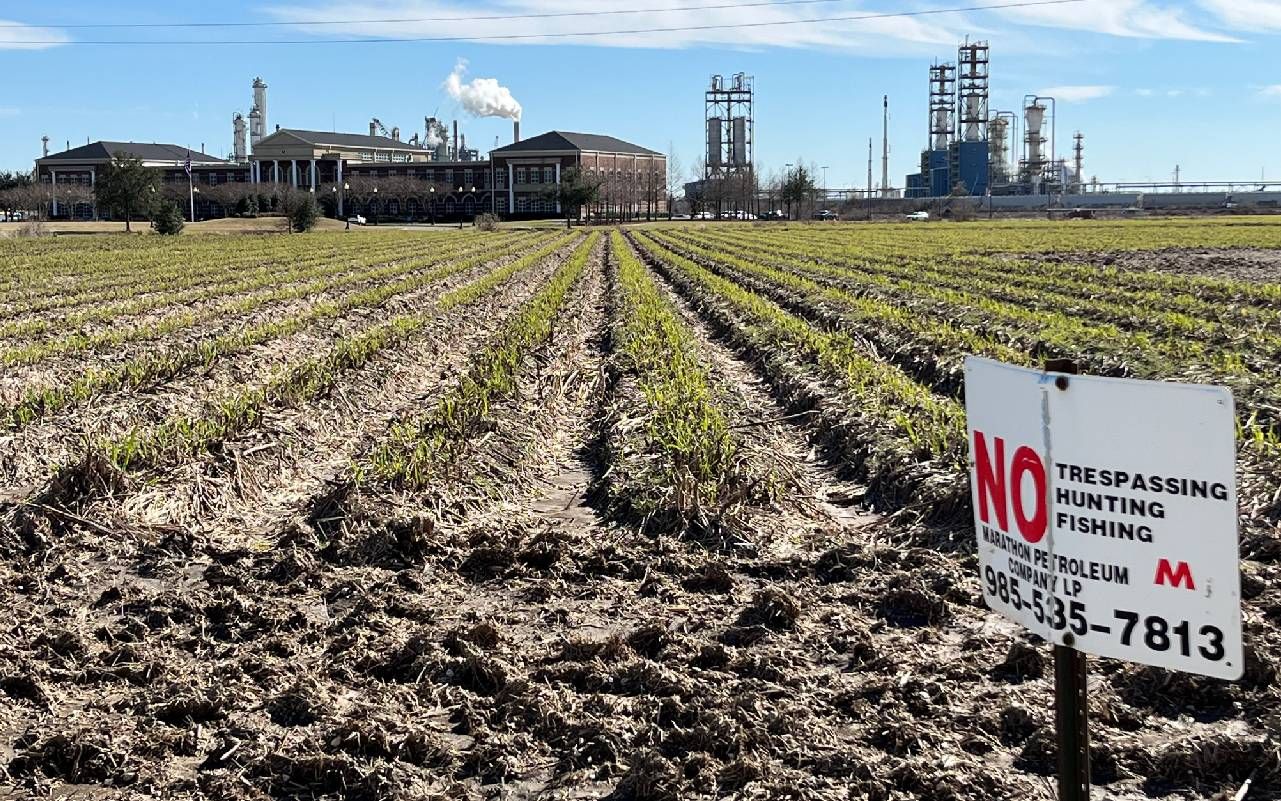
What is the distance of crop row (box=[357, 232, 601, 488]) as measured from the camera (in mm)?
9086

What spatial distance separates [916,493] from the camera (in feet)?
28.3

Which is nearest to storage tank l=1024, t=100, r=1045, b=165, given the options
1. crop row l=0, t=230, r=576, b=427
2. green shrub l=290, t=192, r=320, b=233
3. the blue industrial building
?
the blue industrial building

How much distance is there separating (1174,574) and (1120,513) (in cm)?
17

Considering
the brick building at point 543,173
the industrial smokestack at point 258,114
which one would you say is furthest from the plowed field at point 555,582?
the industrial smokestack at point 258,114

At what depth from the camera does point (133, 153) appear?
13700 cm

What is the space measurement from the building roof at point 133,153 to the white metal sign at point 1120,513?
5329 inches

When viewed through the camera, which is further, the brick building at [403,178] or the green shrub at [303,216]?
the brick building at [403,178]

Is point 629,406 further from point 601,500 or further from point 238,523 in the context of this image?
point 238,523

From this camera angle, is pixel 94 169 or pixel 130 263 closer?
pixel 130 263

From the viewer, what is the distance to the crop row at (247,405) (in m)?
9.36

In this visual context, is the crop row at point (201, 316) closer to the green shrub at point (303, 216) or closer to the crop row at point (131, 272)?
the crop row at point (131, 272)

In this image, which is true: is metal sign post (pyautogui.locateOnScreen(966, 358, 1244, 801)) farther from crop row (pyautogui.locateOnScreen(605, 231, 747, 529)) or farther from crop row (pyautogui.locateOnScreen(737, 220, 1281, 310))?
crop row (pyautogui.locateOnScreen(737, 220, 1281, 310))

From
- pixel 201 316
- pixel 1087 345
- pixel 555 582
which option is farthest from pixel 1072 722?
pixel 201 316

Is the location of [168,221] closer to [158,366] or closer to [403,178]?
[403,178]
